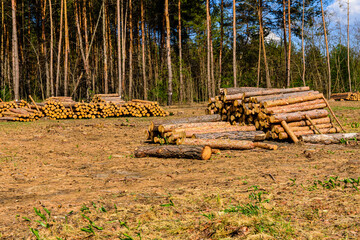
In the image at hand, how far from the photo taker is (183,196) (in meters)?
3.75

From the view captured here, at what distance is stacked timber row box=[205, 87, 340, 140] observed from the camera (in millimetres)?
8148

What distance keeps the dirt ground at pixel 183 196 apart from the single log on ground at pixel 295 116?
1393 mm

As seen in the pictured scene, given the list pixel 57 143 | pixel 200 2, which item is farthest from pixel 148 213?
pixel 200 2

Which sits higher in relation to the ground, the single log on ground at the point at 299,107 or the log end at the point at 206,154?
the single log on ground at the point at 299,107

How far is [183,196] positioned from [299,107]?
20.5 feet

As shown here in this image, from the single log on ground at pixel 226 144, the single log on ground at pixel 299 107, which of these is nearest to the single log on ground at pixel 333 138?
the single log on ground at pixel 299 107

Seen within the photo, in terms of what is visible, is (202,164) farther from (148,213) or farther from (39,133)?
(39,133)

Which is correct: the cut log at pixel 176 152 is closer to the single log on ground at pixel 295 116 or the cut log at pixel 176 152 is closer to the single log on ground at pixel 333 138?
the single log on ground at pixel 295 116

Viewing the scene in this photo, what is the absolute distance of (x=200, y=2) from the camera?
26781 millimetres

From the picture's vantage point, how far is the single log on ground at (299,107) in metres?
8.26

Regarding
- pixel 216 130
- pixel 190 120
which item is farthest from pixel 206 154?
pixel 190 120

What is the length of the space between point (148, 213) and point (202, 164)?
9.00 ft

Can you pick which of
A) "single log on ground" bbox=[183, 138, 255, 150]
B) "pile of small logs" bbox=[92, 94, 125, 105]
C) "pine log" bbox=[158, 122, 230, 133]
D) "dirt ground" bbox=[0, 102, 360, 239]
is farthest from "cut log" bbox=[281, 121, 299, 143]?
"pile of small logs" bbox=[92, 94, 125, 105]

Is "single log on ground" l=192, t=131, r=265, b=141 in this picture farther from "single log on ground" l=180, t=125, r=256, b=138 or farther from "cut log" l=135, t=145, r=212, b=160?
"cut log" l=135, t=145, r=212, b=160
